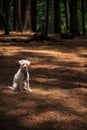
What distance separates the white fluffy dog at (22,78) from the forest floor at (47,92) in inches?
5.7

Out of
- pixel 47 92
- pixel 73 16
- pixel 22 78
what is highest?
pixel 22 78

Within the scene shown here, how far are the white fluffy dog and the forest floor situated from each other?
15cm

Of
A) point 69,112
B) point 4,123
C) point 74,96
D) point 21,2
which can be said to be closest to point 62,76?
point 74,96

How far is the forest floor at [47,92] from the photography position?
26.0 feet

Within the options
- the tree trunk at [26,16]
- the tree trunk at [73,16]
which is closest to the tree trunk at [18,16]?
the tree trunk at [26,16]

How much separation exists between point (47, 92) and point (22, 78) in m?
0.70

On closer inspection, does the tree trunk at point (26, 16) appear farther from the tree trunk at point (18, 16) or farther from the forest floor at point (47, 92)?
the forest floor at point (47, 92)

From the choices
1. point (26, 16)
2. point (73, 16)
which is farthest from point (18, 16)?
point (73, 16)

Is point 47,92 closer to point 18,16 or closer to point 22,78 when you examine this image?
point 22,78

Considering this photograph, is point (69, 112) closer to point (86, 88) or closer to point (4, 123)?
point (4, 123)

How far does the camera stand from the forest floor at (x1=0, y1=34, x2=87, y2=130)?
7.92 m

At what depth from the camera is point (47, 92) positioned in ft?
33.1

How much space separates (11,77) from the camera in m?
11.9

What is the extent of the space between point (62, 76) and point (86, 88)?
168cm
